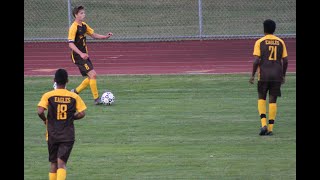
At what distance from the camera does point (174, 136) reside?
48.8ft

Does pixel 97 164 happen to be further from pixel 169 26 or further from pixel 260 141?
pixel 169 26

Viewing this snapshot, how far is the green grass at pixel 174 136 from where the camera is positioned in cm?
1232

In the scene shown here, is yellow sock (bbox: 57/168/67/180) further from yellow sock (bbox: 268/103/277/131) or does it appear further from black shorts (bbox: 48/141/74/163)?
yellow sock (bbox: 268/103/277/131)

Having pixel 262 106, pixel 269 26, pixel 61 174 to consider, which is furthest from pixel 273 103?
pixel 61 174

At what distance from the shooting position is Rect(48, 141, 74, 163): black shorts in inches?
432

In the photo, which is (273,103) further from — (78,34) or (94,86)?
(78,34)

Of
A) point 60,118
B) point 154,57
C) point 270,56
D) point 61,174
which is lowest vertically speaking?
point 61,174

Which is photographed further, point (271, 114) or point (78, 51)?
point (78, 51)

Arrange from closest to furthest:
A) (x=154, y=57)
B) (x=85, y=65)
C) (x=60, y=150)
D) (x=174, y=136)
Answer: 1. (x=60, y=150)
2. (x=174, y=136)
3. (x=85, y=65)
4. (x=154, y=57)

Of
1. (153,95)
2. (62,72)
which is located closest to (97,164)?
(62,72)

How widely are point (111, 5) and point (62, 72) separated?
25.9 m

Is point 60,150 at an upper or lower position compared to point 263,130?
lower

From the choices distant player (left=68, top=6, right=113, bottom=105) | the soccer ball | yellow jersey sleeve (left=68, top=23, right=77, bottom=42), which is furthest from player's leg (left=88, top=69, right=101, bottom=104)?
yellow jersey sleeve (left=68, top=23, right=77, bottom=42)

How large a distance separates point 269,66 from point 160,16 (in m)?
20.8
